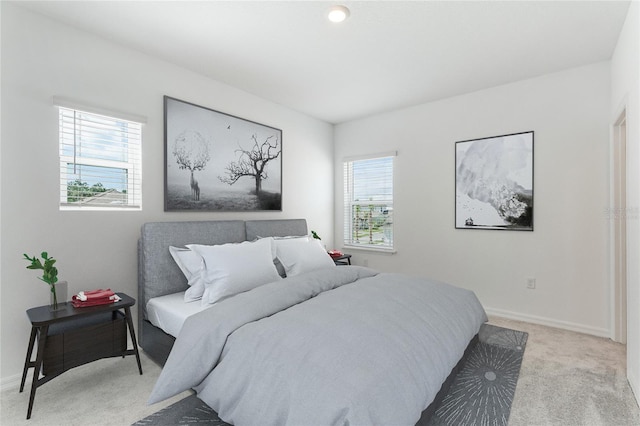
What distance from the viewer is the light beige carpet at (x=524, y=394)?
1814mm

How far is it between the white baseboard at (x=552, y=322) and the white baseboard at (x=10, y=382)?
423cm

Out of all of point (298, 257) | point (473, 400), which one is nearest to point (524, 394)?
point (473, 400)

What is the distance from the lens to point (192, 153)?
3.15 metres

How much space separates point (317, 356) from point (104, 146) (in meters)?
2.43

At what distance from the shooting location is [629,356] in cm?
221

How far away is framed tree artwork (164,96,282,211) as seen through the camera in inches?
119

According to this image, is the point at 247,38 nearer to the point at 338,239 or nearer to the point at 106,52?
the point at 106,52

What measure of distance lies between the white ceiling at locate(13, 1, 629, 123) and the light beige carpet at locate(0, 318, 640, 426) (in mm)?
2566

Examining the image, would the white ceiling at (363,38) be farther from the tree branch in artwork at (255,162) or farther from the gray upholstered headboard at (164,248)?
the gray upholstered headboard at (164,248)

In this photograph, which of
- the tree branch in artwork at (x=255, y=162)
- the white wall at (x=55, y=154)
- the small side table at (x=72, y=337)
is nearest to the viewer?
the small side table at (x=72, y=337)

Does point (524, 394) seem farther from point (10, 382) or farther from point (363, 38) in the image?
point (10, 382)

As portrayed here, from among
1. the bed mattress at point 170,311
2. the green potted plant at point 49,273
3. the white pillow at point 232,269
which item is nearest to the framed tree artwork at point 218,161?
the white pillow at point 232,269

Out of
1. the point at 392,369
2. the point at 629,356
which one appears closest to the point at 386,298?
the point at 392,369

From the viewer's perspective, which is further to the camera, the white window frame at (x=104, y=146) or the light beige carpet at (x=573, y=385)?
the white window frame at (x=104, y=146)
